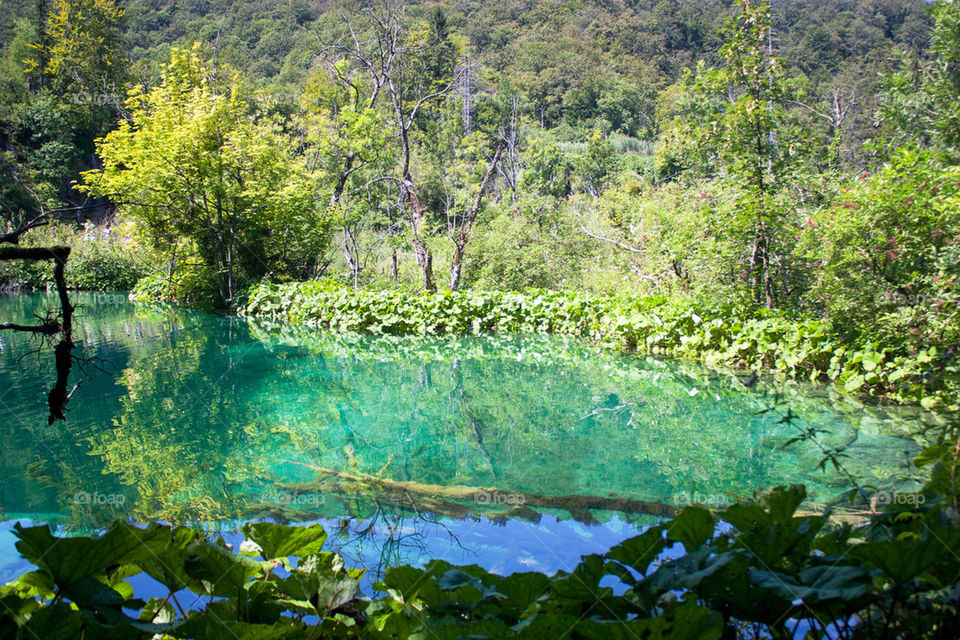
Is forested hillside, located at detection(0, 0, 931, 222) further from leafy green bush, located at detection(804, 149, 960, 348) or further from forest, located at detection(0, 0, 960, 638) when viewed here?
leafy green bush, located at detection(804, 149, 960, 348)

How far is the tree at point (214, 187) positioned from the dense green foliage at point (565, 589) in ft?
43.6

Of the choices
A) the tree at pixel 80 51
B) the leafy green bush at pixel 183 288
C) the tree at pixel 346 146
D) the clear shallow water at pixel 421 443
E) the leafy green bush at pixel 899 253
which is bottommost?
the leafy green bush at pixel 183 288

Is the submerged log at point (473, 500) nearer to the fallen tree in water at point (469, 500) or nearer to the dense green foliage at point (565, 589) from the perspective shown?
the fallen tree in water at point (469, 500)

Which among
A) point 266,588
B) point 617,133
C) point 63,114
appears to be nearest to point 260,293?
point 266,588

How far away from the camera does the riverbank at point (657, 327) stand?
560 cm

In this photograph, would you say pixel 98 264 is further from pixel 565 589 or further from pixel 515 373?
pixel 565 589

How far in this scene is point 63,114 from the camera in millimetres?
30172

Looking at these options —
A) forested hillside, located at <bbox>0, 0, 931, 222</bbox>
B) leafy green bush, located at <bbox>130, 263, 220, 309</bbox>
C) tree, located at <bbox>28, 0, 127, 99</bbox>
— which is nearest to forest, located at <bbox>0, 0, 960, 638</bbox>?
leafy green bush, located at <bbox>130, 263, 220, 309</bbox>

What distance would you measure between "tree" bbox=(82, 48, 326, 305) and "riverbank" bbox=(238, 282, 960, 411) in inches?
68.1

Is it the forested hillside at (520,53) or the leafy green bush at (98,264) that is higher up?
the forested hillside at (520,53)

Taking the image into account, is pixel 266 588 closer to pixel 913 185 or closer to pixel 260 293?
pixel 913 185

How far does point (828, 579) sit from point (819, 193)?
9848 millimetres

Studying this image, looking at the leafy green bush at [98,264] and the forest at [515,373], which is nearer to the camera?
the forest at [515,373]

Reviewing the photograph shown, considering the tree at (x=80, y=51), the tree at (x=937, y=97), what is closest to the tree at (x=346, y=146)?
the tree at (x=937, y=97)
